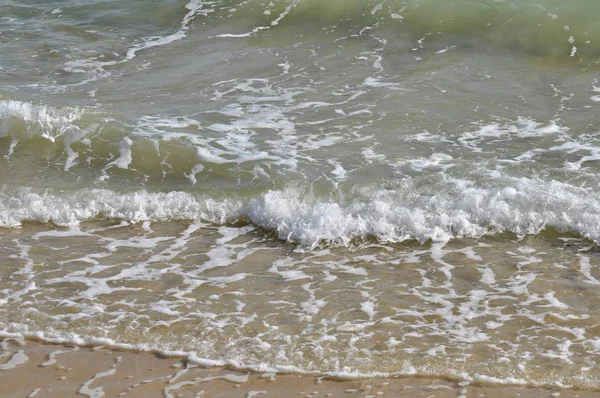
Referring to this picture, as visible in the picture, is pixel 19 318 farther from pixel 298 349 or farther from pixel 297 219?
pixel 297 219

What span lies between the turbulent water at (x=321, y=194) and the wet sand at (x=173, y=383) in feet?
0.35

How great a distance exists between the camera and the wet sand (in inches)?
175

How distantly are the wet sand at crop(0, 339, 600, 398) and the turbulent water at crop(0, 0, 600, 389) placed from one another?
11cm

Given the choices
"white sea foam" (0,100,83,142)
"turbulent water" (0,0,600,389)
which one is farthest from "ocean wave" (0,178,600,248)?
"white sea foam" (0,100,83,142)

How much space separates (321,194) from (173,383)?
9.32 ft

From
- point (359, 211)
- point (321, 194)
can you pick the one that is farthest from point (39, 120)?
point (359, 211)

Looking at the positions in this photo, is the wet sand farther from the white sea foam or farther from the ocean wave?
the white sea foam

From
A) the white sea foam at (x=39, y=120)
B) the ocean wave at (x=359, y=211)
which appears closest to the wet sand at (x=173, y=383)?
the ocean wave at (x=359, y=211)

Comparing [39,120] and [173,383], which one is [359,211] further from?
[39,120]

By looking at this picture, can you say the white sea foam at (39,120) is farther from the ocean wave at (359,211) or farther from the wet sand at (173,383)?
the wet sand at (173,383)

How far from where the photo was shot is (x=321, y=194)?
7051mm

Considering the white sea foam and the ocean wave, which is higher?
the white sea foam

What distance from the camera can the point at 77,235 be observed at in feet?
21.8

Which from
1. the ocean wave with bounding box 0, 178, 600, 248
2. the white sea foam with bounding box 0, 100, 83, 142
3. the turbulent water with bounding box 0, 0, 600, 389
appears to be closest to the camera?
the turbulent water with bounding box 0, 0, 600, 389
